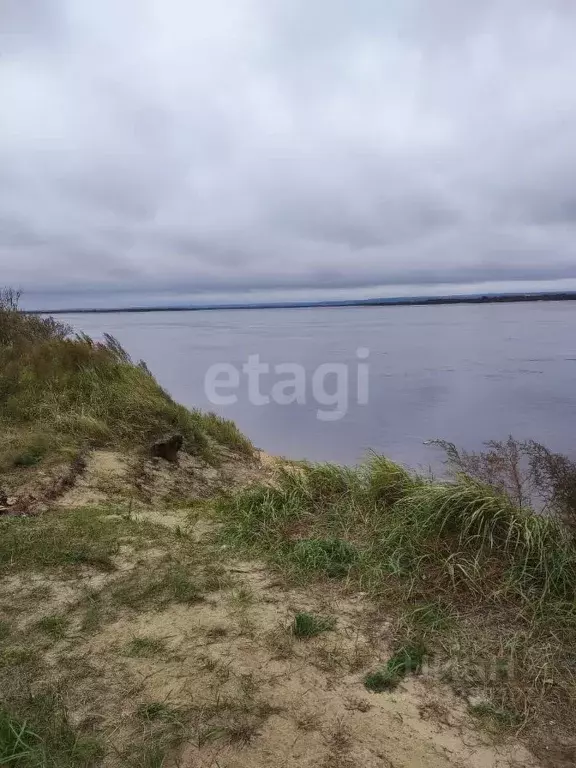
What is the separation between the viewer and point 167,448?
7.64m

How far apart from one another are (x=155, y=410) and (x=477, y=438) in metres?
7.78

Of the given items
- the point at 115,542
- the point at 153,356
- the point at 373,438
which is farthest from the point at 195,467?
the point at 153,356

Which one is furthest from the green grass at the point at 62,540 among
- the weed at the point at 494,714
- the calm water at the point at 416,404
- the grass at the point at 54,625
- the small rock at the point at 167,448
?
the calm water at the point at 416,404

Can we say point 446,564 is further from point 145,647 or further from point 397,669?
point 145,647

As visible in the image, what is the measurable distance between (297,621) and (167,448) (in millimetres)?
4574

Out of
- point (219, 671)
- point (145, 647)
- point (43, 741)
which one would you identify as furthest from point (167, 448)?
point (43, 741)

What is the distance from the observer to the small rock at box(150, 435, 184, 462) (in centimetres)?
758

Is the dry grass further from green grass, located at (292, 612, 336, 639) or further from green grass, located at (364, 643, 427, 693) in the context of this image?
green grass, located at (292, 612, 336, 639)

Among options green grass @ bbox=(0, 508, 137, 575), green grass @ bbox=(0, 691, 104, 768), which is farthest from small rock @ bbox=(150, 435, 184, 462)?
green grass @ bbox=(0, 691, 104, 768)

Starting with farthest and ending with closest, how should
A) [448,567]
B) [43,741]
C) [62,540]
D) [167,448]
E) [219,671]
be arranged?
[167,448]
[62,540]
[448,567]
[219,671]
[43,741]

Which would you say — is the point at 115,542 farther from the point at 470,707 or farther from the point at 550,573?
the point at 550,573

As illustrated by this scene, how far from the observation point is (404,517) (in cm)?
473

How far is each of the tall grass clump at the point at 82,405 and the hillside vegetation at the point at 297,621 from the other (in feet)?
3.22

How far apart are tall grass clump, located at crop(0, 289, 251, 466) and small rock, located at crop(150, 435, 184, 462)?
409 millimetres
